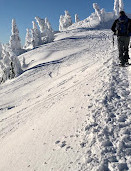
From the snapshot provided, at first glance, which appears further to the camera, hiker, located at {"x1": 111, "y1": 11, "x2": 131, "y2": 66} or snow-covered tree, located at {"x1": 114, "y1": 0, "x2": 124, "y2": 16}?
snow-covered tree, located at {"x1": 114, "y1": 0, "x2": 124, "y2": 16}

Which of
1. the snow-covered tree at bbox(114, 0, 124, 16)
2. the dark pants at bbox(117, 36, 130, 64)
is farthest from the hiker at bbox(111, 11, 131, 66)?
the snow-covered tree at bbox(114, 0, 124, 16)

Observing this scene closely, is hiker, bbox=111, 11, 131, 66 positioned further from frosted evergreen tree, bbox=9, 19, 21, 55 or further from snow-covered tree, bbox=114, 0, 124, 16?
snow-covered tree, bbox=114, 0, 124, 16

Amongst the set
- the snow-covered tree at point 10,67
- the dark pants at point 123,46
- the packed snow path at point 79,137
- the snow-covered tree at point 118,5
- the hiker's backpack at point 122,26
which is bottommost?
the snow-covered tree at point 10,67

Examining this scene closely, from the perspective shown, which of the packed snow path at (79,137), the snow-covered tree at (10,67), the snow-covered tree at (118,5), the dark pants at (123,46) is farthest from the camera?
the snow-covered tree at (118,5)

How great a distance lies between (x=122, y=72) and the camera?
8375mm

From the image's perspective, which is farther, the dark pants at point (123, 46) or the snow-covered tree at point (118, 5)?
the snow-covered tree at point (118, 5)

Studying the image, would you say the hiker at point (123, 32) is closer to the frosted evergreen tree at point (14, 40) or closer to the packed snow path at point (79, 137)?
the packed snow path at point (79, 137)

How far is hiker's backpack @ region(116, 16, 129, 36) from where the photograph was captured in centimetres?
896

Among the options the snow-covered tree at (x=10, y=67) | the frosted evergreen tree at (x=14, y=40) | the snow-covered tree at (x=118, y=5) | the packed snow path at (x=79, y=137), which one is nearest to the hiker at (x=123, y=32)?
the packed snow path at (x=79, y=137)

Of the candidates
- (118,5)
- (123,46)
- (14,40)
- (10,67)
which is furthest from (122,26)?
(118,5)

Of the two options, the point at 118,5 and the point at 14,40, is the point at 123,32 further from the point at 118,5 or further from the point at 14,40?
the point at 118,5

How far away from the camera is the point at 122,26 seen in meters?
9.09

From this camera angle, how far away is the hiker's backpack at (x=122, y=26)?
8.96m

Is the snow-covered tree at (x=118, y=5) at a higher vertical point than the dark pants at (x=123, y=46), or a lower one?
higher
